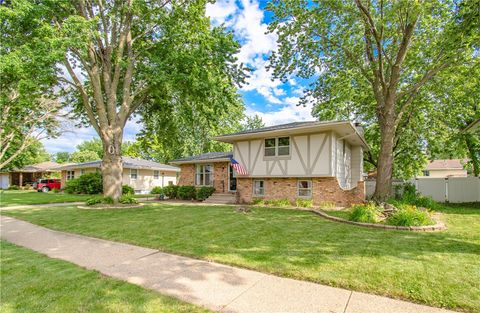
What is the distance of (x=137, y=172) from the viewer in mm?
26672

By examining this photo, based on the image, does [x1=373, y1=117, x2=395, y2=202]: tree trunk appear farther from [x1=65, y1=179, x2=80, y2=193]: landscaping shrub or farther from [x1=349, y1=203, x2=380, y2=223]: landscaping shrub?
[x1=65, y1=179, x2=80, y2=193]: landscaping shrub

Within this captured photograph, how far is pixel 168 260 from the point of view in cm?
491

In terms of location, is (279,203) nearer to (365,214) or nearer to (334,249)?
(365,214)

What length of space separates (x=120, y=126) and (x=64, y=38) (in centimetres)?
508

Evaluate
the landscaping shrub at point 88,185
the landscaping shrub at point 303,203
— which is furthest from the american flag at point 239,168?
the landscaping shrub at point 88,185

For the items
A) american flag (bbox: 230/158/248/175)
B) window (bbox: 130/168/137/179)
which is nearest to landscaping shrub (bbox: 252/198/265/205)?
american flag (bbox: 230/158/248/175)

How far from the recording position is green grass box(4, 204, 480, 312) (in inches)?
144

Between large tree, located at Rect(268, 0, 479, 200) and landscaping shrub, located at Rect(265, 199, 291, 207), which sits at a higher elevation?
large tree, located at Rect(268, 0, 479, 200)

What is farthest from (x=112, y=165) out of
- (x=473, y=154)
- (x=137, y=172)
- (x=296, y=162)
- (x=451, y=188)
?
(x=473, y=154)

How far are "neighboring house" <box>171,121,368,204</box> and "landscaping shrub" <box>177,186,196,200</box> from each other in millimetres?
2863

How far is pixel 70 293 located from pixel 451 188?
1929 cm

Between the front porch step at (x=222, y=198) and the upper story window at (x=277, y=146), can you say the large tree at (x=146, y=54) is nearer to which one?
the upper story window at (x=277, y=146)

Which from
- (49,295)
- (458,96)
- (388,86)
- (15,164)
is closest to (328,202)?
(388,86)

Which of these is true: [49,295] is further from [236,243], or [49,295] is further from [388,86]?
[388,86]
